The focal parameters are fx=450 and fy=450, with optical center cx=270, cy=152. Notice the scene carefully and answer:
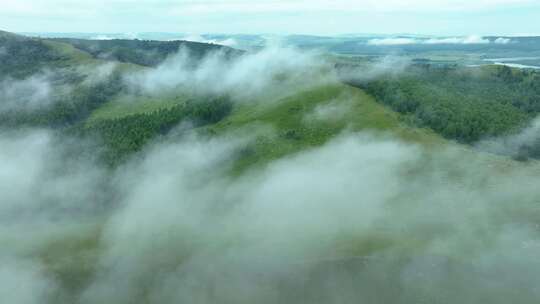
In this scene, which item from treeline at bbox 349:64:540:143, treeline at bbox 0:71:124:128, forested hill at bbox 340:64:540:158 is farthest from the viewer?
treeline at bbox 0:71:124:128

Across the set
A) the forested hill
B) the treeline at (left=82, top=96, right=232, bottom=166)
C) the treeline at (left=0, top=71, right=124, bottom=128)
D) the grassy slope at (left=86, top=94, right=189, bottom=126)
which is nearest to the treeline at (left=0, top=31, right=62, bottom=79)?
→ the treeline at (left=0, top=71, right=124, bottom=128)

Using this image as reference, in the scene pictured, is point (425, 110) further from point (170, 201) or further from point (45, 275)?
point (45, 275)

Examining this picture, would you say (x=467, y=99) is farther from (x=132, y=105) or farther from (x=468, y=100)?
(x=132, y=105)

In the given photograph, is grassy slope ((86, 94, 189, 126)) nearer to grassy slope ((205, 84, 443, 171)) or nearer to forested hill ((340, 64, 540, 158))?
grassy slope ((205, 84, 443, 171))

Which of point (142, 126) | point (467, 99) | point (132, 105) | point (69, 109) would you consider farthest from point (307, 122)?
Result: point (69, 109)

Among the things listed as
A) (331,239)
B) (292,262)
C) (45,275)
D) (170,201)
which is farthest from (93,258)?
(331,239)

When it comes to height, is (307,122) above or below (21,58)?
below
